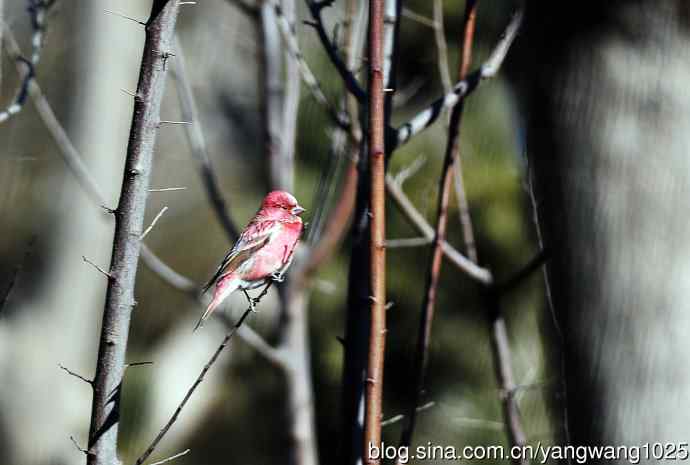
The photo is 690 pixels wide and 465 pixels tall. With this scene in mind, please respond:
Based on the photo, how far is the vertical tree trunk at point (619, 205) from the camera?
189 centimetres

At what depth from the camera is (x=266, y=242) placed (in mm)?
1948

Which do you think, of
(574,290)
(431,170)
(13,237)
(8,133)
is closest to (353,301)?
(574,290)

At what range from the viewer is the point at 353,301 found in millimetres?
1930

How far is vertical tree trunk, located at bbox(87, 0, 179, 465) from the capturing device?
4.58 ft

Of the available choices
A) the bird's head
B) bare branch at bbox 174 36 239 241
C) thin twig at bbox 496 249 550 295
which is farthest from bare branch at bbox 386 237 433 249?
bare branch at bbox 174 36 239 241

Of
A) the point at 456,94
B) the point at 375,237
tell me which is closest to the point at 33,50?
the point at 456,94

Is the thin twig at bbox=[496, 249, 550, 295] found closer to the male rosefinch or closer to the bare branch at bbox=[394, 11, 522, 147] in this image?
the bare branch at bbox=[394, 11, 522, 147]

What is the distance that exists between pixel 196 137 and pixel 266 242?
46.3 inches

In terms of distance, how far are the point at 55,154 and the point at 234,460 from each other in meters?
2.12

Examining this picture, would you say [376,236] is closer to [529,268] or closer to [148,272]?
[529,268]

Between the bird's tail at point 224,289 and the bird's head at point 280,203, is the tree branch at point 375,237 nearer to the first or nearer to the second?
the bird's head at point 280,203

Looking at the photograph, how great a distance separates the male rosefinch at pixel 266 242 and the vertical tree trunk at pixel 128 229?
0.43 metres

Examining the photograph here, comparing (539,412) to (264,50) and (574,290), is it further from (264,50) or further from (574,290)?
(264,50)

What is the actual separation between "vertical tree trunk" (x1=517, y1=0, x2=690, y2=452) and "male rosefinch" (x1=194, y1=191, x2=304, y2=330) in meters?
0.62
